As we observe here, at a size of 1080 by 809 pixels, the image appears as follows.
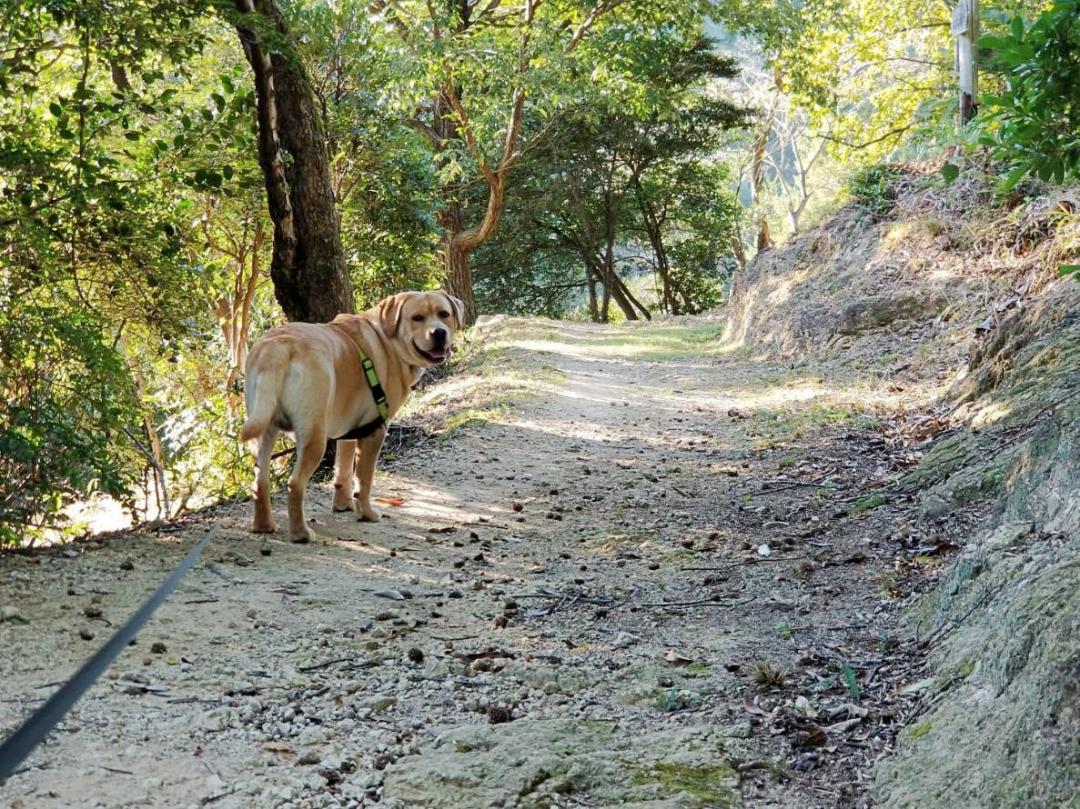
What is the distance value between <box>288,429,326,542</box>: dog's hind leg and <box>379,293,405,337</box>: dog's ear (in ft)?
3.53

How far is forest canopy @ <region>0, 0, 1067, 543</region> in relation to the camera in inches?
208

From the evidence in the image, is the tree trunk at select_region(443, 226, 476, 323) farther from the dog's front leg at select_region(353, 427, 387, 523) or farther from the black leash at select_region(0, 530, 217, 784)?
the black leash at select_region(0, 530, 217, 784)

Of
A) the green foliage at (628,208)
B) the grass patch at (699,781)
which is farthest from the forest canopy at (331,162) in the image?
the grass patch at (699,781)

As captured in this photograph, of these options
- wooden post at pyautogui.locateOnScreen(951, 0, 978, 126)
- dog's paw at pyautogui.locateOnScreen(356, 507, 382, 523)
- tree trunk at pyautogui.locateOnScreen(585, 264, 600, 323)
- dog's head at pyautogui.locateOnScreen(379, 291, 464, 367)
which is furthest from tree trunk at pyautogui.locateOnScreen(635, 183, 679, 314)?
dog's paw at pyautogui.locateOnScreen(356, 507, 382, 523)

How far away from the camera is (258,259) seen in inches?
533

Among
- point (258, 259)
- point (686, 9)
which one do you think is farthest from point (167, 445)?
point (686, 9)

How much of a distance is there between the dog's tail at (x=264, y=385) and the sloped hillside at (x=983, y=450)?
3.51 meters

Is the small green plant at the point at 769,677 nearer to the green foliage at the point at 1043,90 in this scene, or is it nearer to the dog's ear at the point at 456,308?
the green foliage at the point at 1043,90

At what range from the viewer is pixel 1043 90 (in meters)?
2.98

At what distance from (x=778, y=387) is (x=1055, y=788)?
8901 mm

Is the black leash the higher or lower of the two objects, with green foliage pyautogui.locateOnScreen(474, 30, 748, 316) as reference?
lower

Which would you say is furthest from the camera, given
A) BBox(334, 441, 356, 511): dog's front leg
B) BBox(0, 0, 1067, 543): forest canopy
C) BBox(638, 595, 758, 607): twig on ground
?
BBox(334, 441, 356, 511): dog's front leg

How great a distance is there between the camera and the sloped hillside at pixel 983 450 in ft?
7.91

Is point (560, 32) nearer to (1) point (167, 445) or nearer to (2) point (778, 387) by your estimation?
(2) point (778, 387)
